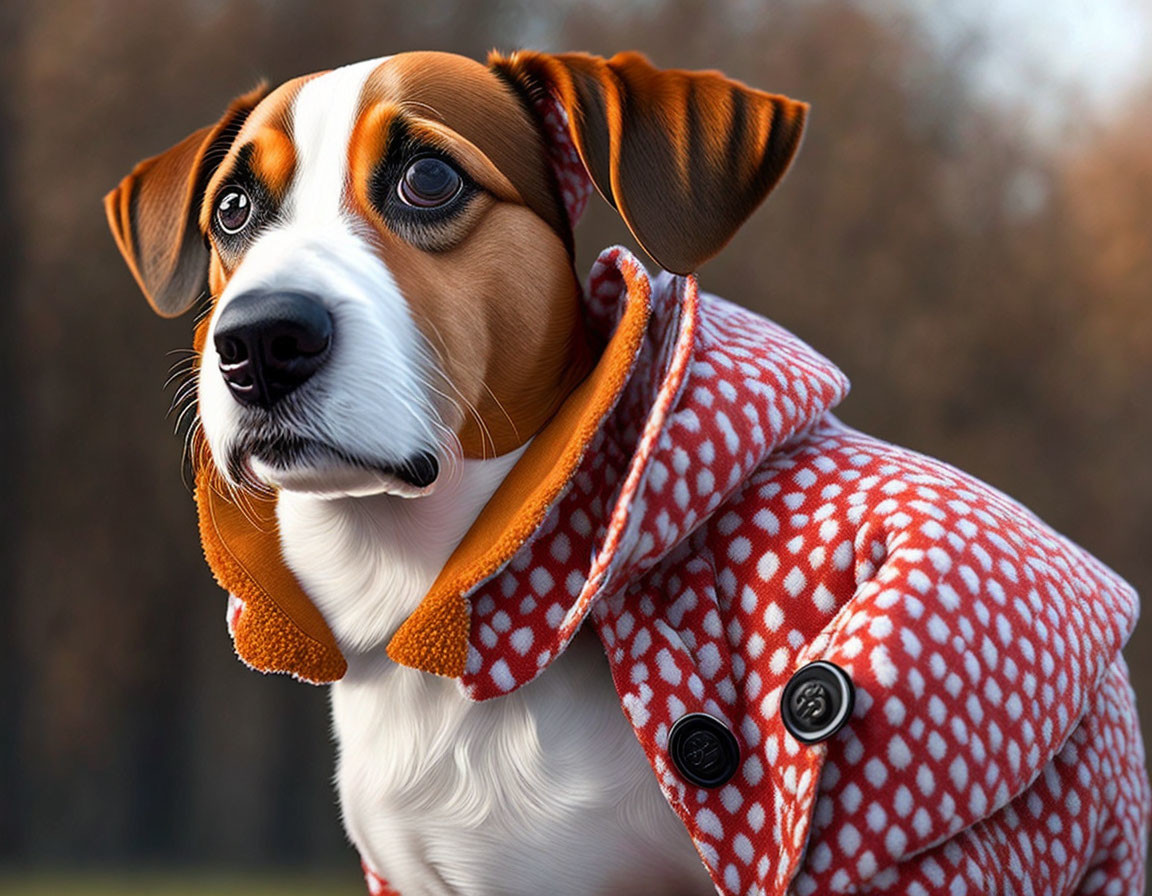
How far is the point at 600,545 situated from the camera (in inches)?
28.2

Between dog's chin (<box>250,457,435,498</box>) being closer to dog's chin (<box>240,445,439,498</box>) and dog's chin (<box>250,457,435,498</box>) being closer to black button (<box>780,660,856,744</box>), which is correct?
dog's chin (<box>240,445,439,498</box>)

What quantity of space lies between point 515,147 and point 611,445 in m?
0.21

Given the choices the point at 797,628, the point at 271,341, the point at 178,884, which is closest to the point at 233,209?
the point at 271,341

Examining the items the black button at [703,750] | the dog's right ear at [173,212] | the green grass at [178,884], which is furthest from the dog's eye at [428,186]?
the green grass at [178,884]

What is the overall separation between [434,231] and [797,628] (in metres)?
0.32

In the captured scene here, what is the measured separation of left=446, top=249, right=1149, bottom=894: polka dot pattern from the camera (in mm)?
629

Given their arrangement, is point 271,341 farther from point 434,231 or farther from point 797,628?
point 797,628

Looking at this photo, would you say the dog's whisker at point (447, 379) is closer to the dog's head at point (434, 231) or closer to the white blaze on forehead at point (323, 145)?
the dog's head at point (434, 231)

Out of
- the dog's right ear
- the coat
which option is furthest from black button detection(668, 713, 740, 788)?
the dog's right ear

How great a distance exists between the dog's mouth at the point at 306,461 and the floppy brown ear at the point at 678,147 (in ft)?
0.65

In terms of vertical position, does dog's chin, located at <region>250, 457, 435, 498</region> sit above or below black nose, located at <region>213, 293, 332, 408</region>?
below

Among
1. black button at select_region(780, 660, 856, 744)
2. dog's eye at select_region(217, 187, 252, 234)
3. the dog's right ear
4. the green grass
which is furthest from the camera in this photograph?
the green grass

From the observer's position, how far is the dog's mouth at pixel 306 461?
0.69 metres

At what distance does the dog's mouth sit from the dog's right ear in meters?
0.29
